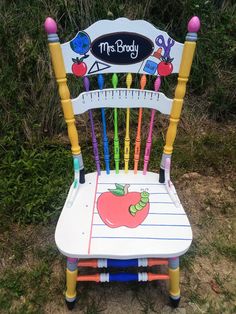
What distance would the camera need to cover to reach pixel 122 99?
1.50 meters

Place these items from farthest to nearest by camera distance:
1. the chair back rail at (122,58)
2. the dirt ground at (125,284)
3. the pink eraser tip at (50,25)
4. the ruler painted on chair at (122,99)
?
the dirt ground at (125,284), the ruler painted on chair at (122,99), the chair back rail at (122,58), the pink eraser tip at (50,25)

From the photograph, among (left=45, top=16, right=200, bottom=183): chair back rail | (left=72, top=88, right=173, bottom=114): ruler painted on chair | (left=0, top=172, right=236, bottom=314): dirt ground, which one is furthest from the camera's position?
(left=0, top=172, right=236, bottom=314): dirt ground

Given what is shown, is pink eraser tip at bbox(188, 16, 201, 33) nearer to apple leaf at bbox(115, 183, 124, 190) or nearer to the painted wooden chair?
the painted wooden chair

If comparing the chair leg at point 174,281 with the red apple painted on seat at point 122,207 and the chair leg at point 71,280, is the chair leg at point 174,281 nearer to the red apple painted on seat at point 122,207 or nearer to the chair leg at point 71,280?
the red apple painted on seat at point 122,207

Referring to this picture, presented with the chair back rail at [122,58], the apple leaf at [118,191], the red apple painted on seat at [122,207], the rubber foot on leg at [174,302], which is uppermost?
the chair back rail at [122,58]

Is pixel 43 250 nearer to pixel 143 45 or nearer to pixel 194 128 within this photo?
pixel 143 45

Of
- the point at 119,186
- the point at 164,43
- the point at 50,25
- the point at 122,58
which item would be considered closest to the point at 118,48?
the point at 122,58

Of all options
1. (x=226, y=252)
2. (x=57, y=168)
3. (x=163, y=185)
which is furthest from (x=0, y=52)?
(x=226, y=252)

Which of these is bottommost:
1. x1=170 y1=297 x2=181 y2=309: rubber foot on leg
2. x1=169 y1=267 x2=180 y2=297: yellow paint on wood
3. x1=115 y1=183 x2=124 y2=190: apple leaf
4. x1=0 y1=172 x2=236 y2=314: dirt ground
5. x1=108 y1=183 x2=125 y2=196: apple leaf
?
x1=0 y1=172 x2=236 y2=314: dirt ground

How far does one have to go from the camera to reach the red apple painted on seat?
1374 mm

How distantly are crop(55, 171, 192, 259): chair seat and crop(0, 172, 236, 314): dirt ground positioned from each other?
0.50 meters

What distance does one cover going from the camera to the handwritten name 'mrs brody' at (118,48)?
54.2 inches

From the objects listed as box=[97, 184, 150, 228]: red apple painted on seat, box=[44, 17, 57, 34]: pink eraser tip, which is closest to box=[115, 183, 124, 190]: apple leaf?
box=[97, 184, 150, 228]: red apple painted on seat

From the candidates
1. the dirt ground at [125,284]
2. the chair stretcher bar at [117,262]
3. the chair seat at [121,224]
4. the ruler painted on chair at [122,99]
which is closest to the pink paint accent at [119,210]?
the chair seat at [121,224]
